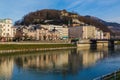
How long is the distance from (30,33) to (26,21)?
38772 millimetres

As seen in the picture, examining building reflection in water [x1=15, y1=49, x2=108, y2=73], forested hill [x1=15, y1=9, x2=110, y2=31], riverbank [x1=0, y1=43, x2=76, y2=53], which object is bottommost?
building reflection in water [x1=15, y1=49, x2=108, y2=73]

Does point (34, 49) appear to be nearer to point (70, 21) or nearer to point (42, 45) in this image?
A: point (42, 45)

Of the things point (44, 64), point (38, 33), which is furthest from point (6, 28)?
point (44, 64)

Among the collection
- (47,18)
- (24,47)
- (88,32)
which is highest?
(47,18)

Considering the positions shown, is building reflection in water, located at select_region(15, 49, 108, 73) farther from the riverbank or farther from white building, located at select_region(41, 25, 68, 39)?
white building, located at select_region(41, 25, 68, 39)

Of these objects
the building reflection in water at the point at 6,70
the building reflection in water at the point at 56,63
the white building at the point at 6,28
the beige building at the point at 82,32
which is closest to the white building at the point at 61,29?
the beige building at the point at 82,32

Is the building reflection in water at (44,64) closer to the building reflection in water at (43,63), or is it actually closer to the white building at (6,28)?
the building reflection in water at (43,63)

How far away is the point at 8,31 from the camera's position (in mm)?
73438

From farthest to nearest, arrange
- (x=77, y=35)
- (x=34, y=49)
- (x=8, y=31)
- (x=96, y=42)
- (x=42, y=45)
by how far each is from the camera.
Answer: (x=77, y=35) < (x=96, y=42) < (x=8, y=31) < (x=42, y=45) < (x=34, y=49)

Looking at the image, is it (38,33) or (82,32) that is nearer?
(38,33)

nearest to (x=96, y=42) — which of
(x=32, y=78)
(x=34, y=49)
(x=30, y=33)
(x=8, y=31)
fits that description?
(x=30, y=33)

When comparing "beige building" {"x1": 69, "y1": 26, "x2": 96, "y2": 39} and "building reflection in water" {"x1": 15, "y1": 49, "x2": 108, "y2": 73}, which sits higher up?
"beige building" {"x1": 69, "y1": 26, "x2": 96, "y2": 39}

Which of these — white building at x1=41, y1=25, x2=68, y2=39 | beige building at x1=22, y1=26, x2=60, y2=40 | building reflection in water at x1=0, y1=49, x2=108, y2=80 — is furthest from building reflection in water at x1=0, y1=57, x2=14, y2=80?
white building at x1=41, y1=25, x2=68, y2=39

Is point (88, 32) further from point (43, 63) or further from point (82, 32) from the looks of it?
point (43, 63)
